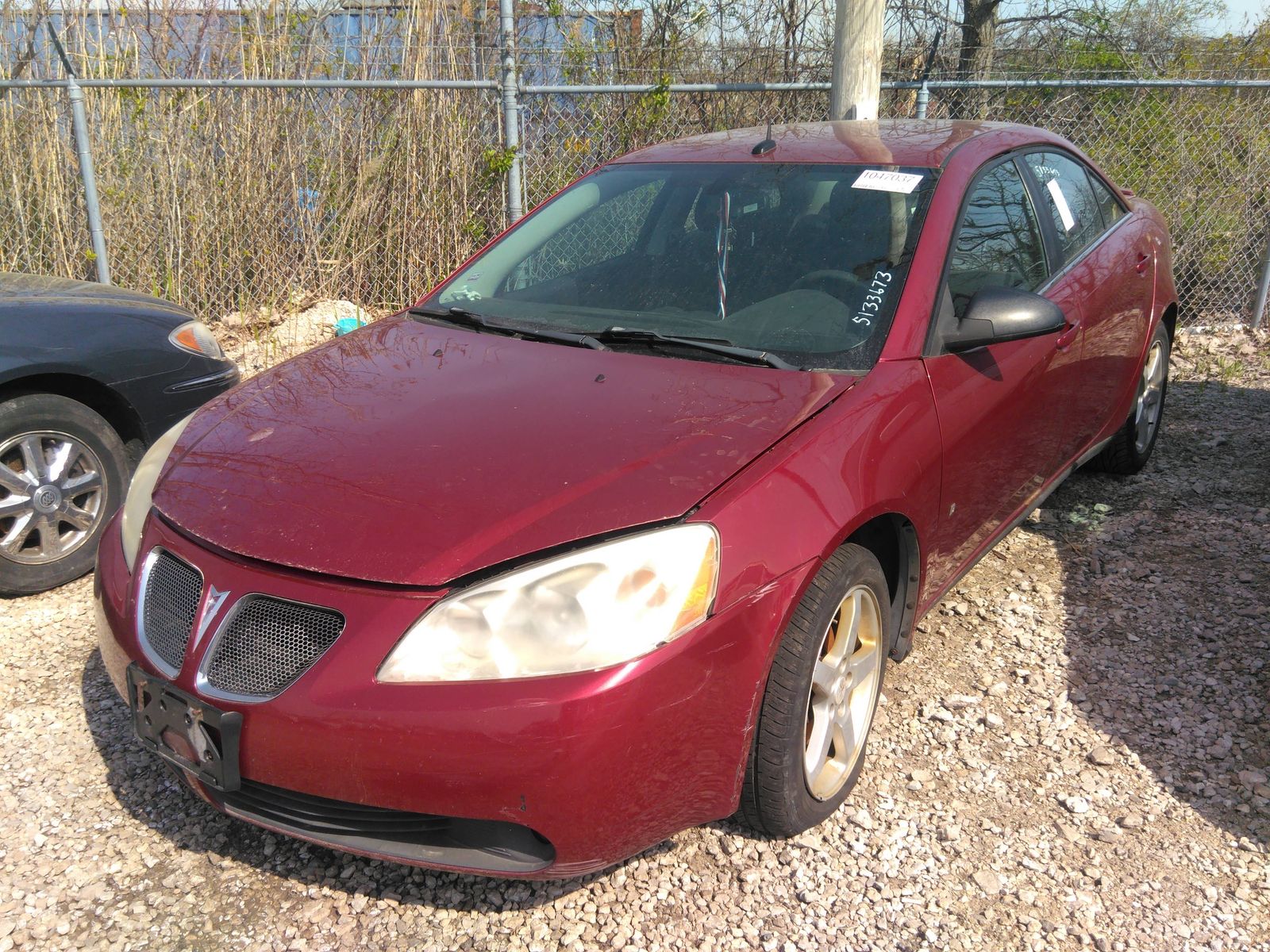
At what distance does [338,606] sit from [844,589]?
115 centimetres

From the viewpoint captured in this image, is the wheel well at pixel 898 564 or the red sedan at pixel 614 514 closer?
the red sedan at pixel 614 514

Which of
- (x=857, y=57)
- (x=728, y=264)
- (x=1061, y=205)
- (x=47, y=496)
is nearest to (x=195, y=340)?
(x=47, y=496)

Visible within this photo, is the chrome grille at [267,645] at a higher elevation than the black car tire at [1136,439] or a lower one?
higher

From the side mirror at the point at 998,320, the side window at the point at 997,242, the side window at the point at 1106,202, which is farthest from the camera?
the side window at the point at 1106,202

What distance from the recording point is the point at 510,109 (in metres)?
6.71

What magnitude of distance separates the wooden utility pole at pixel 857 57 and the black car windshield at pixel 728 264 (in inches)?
118

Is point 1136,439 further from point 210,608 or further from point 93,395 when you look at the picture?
point 93,395

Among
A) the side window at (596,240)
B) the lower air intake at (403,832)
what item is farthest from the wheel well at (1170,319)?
the lower air intake at (403,832)

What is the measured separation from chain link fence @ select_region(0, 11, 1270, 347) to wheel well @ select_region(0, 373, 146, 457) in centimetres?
312

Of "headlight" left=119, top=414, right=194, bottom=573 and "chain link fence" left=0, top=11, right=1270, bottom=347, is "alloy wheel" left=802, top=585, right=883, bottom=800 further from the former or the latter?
"chain link fence" left=0, top=11, right=1270, bottom=347

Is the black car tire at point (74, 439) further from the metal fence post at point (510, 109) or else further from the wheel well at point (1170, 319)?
the wheel well at point (1170, 319)

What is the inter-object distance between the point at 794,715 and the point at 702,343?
3.51 feet

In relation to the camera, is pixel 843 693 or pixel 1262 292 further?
pixel 1262 292

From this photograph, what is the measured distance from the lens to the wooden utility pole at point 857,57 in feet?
19.9
